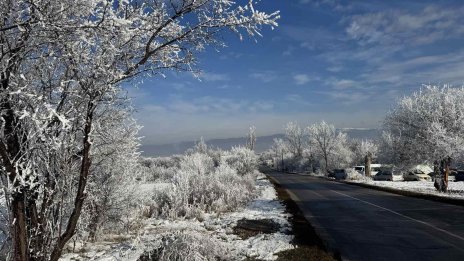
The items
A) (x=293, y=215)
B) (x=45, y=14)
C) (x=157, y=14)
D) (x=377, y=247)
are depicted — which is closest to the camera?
(x=45, y=14)

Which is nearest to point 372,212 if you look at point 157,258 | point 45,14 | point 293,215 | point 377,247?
point 293,215

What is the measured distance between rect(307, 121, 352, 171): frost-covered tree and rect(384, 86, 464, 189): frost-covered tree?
43.3m

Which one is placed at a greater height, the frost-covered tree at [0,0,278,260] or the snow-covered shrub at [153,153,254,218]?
the frost-covered tree at [0,0,278,260]

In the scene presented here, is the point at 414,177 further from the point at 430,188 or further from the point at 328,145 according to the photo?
the point at 328,145

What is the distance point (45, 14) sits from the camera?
3.96 meters

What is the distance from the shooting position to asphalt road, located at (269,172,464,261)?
9.50 meters

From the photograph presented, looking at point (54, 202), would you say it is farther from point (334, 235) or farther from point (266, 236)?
point (334, 235)

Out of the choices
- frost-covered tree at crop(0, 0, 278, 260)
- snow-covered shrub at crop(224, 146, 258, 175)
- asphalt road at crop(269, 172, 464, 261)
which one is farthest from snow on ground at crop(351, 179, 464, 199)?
frost-covered tree at crop(0, 0, 278, 260)

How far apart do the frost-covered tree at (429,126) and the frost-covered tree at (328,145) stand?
43295 mm

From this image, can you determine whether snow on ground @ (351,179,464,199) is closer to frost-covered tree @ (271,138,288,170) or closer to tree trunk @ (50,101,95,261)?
tree trunk @ (50,101,95,261)

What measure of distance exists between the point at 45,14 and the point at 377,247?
9.15 metres

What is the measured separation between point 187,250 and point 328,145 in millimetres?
71128

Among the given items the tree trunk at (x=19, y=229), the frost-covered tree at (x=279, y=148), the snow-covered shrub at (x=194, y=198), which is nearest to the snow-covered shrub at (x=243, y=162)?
the snow-covered shrub at (x=194, y=198)

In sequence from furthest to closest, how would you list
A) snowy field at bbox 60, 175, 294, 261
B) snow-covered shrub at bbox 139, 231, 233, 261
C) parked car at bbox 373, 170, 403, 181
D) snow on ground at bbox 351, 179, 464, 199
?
parked car at bbox 373, 170, 403, 181 < snow on ground at bbox 351, 179, 464, 199 < snowy field at bbox 60, 175, 294, 261 < snow-covered shrub at bbox 139, 231, 233, 261
